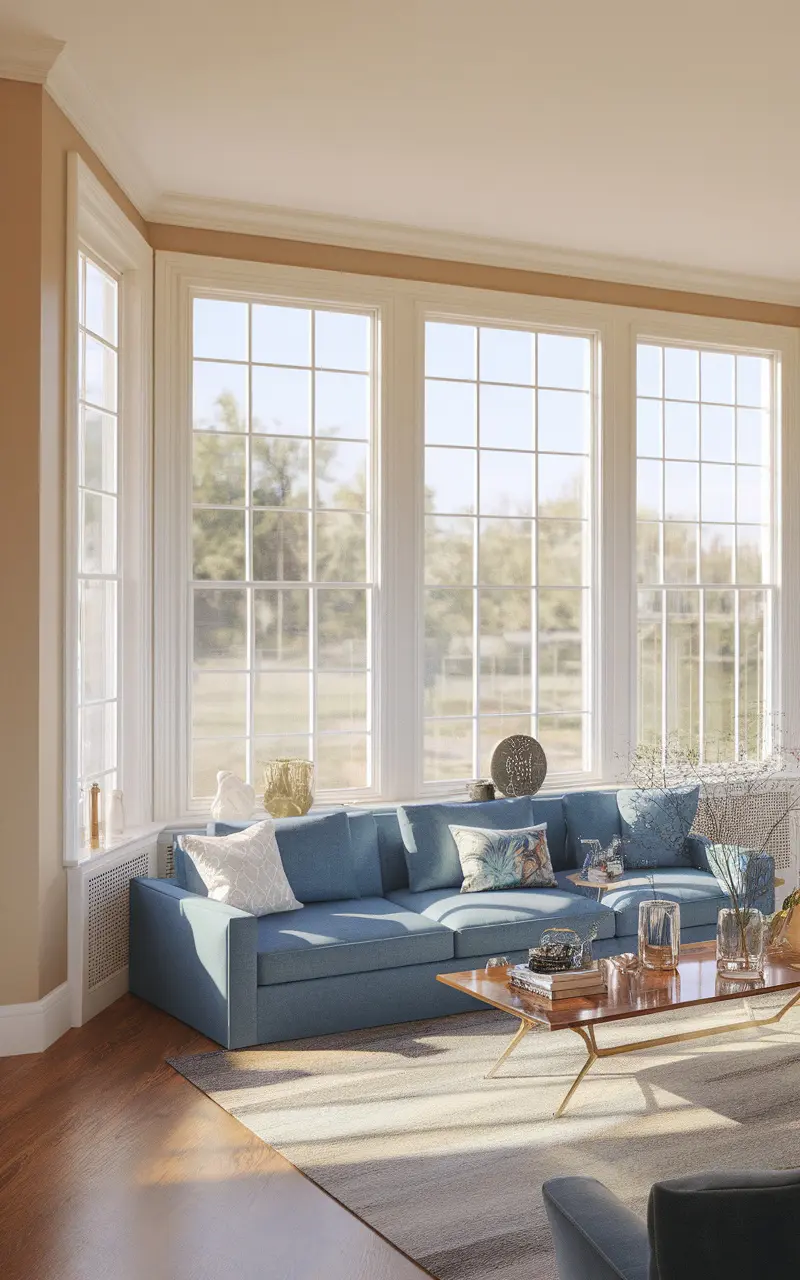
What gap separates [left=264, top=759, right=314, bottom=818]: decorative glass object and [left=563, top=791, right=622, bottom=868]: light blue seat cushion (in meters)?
1.47

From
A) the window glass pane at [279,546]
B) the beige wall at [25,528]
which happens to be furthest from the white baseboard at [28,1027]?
the window glass pane at [279,546]

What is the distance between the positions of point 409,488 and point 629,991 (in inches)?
133

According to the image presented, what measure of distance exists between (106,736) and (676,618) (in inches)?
150

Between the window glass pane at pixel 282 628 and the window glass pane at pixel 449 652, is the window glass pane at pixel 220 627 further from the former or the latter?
the window glass pane at pixel 449 652

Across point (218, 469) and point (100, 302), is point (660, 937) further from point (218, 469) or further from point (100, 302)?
point (100, 302)

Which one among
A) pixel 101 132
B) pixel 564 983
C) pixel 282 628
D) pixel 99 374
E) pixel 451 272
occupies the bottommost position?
pixel 564 983

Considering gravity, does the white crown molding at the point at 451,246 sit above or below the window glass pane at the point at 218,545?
above

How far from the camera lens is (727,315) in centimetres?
787

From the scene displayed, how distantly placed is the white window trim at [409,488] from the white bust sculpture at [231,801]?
15.4 inches

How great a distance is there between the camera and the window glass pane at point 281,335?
21.7 feet

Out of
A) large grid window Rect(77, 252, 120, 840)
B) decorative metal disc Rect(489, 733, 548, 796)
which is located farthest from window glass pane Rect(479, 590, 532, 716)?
large grid window Rect(77, 252, 120, 840)

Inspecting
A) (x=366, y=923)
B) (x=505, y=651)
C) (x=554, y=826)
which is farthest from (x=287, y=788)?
(x=505, y=651)

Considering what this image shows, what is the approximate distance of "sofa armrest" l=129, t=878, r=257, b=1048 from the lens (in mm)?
4844

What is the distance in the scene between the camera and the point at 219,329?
21.3 ft
